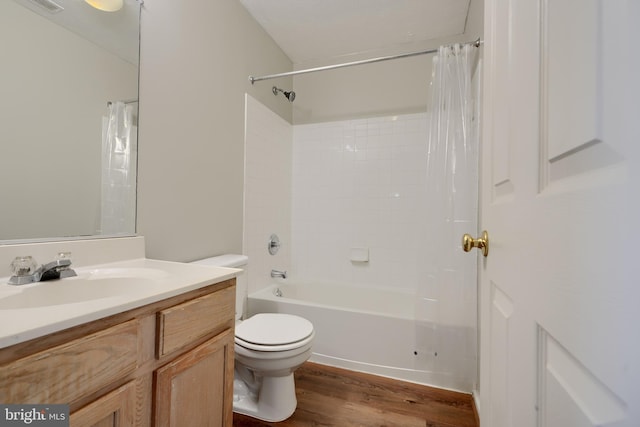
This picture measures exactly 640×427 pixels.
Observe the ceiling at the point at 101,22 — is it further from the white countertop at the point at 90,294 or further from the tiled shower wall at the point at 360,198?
the tiled shower wall at the point at 360,198

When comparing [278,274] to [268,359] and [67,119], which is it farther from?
[67,119]

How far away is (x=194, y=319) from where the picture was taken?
82cm

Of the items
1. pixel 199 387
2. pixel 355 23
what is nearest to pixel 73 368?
pixel 199 387

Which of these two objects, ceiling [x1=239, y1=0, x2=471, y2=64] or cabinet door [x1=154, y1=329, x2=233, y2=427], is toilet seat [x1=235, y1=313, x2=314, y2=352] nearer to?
Answer: cabinet door [x1=154, y1=329, x2=233, y2=427]

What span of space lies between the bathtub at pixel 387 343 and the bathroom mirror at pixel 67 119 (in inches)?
48.0

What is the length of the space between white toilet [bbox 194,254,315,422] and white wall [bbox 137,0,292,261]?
26 centimetres

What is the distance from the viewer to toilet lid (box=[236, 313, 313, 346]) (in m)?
1.33

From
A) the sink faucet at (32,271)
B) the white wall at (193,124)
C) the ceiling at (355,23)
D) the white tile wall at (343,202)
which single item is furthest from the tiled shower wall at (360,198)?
the sink faucet at (32,271)

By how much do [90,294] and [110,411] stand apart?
0.44m

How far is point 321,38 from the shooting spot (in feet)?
7.41

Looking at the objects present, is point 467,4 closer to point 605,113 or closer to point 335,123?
point 335,123

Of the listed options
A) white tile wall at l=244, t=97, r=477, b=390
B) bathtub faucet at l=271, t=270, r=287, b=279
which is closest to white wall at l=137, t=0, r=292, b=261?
white tile wall at l=244, t=97, r=477, b=390

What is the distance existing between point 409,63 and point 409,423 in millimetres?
2553

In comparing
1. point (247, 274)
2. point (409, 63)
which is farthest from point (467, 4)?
point (247, 274)
